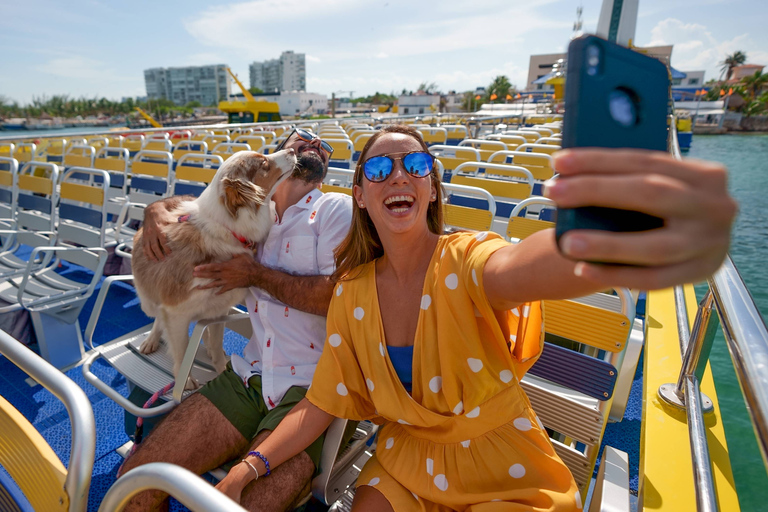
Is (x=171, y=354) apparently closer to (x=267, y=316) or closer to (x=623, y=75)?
(x=267, y=316)

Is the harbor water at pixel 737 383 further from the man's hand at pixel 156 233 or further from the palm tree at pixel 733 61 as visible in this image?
the palm tree at pixel 733 61

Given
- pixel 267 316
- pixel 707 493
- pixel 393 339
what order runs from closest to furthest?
pixel 707 493 → pixel 393 339 → pixel 267 316

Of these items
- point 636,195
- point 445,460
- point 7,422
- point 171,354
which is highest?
point 636,195

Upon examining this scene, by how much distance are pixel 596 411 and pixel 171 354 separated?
81.2 inches

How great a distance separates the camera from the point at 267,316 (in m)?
1.90

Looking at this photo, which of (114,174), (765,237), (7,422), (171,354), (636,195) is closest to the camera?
(636,195)

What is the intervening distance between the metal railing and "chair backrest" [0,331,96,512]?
121 centimetres

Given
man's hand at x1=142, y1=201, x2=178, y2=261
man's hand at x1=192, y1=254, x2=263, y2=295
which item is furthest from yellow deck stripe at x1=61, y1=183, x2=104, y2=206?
man's hand at x1=192, y1=254, x2=263, y2=295

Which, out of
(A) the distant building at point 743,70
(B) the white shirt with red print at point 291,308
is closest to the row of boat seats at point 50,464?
(B) the white shirt with red print at point 291,308

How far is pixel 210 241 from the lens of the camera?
2.13 m

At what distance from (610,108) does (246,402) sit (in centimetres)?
178

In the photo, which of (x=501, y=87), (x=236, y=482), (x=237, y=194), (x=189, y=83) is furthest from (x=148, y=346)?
(x=189, y=83)

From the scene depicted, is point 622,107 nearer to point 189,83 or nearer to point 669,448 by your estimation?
point 669,448

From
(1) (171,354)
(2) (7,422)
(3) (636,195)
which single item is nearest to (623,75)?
(3) (636,195)
